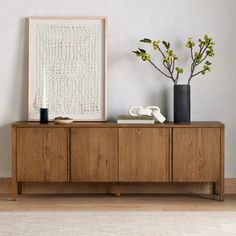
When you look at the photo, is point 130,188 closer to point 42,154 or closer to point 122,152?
point 122,152

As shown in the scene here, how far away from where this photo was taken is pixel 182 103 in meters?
4.36

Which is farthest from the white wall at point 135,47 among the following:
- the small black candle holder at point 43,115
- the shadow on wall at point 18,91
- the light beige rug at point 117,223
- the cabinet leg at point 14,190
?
the light beige rug at point 117,223

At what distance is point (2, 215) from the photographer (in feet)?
12.6

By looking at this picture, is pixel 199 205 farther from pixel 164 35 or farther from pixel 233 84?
pixel 164 35

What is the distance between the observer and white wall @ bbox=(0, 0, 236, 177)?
4.53 metres

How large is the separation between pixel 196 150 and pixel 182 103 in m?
0.36

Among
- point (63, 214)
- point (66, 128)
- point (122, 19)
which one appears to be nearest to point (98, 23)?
point (122, 19)

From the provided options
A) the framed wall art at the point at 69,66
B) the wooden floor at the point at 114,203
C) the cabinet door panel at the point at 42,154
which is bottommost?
the wooden floor at the point at 114,203

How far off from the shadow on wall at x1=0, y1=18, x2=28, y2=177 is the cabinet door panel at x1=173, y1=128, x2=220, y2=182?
1214 mm

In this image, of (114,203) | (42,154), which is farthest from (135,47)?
(114,203)

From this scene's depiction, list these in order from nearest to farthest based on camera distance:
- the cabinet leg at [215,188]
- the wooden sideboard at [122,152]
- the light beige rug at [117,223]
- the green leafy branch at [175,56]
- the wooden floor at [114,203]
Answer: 1. the light beige rug at [117,223]
2. the wooden floor at [114,203]
3. the wooden sideboard at [122,152]
4. the green leafy branch at [175,56]
5. the cabinet leg at [215,188]

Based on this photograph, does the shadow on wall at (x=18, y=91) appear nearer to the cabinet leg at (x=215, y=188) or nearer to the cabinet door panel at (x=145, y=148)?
the cabinet door panel at (x=145, y=148)

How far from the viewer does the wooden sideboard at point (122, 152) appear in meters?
4.28

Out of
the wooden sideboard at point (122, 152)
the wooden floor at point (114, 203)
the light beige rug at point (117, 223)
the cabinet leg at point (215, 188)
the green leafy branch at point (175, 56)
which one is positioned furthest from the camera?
the cabinet leg at point (215, 188)
